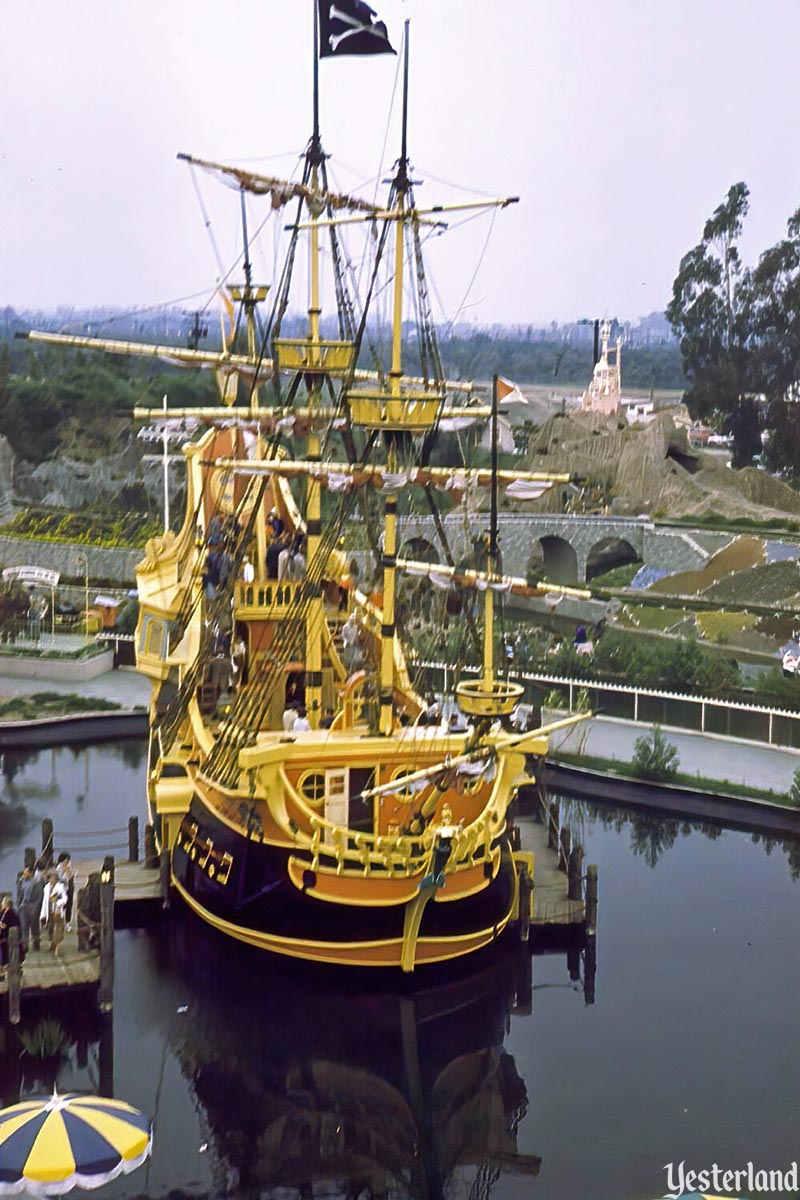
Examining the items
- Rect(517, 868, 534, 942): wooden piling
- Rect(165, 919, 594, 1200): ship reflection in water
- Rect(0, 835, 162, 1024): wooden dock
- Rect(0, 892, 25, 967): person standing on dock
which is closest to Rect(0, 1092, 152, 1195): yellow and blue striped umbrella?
Rect(165, 919, 594, 1200): ship reflection in water

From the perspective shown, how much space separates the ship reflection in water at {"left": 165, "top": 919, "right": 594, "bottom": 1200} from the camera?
20.1 metres

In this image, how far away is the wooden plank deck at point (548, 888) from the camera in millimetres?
26578

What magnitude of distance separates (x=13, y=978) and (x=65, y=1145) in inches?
205

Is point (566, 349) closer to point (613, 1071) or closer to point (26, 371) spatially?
point (26, 371)

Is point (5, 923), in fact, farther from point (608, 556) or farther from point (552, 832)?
point (608, 556)

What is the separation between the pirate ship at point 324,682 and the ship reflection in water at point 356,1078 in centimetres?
72

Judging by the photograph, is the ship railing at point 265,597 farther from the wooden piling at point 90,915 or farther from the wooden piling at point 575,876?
the wooden piling at point 575,876

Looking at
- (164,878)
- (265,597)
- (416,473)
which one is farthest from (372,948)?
(265,597)

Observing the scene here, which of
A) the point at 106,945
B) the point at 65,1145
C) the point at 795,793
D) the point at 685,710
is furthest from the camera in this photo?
the point at 685,710

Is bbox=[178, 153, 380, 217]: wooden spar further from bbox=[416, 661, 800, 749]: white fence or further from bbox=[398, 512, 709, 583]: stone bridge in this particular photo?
bbox=[398, 512, 709, 583]: stone bridge

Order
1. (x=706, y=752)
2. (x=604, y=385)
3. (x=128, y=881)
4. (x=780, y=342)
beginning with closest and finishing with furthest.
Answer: (x=128, y=881), (x=706, y=752), (x=780, y=342), (x=604, y=385)

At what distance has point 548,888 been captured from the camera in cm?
2759

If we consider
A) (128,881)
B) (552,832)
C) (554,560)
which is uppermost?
(554,560)

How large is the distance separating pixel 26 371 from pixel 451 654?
126 ft
